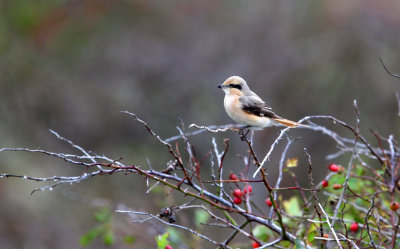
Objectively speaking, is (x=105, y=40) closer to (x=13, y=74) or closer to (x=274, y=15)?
(x=13, y=74)

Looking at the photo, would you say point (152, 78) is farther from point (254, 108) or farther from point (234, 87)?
point (254, 108)

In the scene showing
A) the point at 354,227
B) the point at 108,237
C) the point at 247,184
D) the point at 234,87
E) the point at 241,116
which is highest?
the point at 234,87

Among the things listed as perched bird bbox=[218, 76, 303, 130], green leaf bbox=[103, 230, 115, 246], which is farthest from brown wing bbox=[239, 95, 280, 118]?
green leaf bbox=[103, 230, 115, 246]

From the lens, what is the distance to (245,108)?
3.98 m

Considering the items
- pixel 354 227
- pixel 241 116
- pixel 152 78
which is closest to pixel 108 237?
pixel 241 116

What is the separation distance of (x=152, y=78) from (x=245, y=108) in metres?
6.51

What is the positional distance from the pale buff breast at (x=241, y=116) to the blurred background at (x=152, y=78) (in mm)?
5588

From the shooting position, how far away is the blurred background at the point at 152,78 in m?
9.70

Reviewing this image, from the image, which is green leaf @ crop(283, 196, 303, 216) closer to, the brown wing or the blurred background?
the brown wing

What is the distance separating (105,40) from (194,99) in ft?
7.09

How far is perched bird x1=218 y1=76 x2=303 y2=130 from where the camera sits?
154 inches

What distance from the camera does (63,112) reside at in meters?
9.83

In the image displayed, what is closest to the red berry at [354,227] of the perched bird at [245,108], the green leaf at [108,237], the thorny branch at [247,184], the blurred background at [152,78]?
the thorny branch at [247,184]

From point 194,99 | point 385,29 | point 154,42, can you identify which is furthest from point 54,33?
point 385,29
